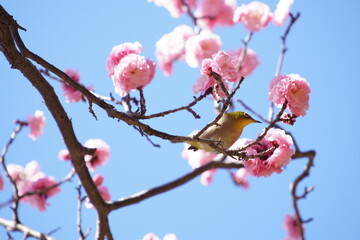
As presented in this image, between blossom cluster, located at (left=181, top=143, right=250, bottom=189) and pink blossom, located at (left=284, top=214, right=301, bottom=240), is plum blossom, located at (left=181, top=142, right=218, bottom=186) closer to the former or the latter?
blossom cluster, located at (left=181, top=143, right=250, bottom=189)

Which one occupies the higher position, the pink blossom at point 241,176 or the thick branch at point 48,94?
the pink blossom at point 241,176

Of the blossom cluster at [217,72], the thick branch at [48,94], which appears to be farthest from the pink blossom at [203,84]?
the thick branch at [48,94]

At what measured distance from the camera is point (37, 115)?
4.04 metres

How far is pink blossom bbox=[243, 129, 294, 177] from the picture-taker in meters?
1.78

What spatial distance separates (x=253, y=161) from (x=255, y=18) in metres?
2.14

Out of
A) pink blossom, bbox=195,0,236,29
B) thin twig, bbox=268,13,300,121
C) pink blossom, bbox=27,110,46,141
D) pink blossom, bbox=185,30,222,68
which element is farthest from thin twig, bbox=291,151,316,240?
pink blossom, bbox=27,110,46,141

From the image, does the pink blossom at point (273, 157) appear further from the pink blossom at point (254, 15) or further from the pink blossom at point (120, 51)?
the pink blossom at point (254, 15)

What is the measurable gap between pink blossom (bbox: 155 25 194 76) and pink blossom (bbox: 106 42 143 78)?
6.50 feet

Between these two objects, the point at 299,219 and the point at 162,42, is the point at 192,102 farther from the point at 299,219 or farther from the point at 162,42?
the point at 162,42

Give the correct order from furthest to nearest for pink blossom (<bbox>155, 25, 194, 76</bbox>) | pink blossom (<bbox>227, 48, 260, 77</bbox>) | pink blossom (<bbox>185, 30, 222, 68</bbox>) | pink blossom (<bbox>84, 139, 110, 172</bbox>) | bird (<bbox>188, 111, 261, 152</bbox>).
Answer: pink blossom (<bbox>227, 48, 260, 77</bbox>) < pink blossom (<bbox>155, 25, 194, 76</bbox>) < pink blossom (<bbox>84, 139, 110, 172</bbox>) < pink blossom (<bbox>185, 30, 222, 68</bbox>) < bird (<bbox>188, 111, 261, 152</bbox>)

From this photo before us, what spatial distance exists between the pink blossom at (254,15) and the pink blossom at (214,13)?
0.82 meters

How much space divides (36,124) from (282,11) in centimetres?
278

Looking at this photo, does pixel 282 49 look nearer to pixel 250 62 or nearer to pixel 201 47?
pixel 201 47

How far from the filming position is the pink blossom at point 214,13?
443 centimetres
